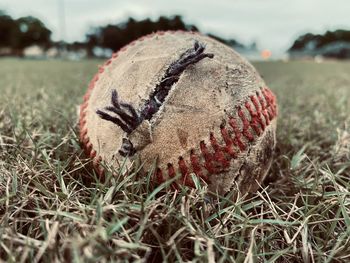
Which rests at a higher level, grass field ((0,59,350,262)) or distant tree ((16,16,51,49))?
grass field ((0,59,350,262))

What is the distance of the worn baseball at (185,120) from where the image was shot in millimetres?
1953

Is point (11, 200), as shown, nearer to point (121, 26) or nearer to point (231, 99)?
point (231, 99)

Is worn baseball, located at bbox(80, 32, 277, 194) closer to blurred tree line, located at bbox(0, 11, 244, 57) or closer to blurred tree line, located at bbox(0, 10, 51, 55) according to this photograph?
blurred tree line, located at bbox(0, 11, 244, 57)

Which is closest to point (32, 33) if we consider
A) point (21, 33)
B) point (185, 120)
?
point (21, 33)

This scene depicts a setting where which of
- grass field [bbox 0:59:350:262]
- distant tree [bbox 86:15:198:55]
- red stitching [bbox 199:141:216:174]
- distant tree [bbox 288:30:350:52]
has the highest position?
red stitching [bbox 199:141:216:174]

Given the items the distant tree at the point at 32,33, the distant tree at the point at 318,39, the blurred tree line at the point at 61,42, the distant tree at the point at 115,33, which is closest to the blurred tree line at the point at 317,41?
the distant tree at the point at 318,39

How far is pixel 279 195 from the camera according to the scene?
223 cm

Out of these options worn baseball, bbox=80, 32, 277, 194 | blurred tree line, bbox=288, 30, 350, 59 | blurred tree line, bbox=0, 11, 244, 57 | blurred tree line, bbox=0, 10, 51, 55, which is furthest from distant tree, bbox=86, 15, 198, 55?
worn baseball, bbox=80, 32, 277, 194

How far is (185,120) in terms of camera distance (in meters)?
1.97

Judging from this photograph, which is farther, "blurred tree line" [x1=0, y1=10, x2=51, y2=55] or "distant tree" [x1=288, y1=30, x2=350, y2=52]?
"distant tree" [x1=288, y1=30, x2=350, y2=52]

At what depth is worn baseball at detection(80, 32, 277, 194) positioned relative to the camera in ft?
6.41

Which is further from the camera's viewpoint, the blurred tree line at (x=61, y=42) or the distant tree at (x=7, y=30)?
the distant tree at (x=7, y=30)

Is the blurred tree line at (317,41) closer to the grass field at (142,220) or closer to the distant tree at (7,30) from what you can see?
the distant tree at (7,30)

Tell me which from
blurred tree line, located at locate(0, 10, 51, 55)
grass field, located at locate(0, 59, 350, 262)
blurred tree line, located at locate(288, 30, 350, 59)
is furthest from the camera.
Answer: blurred tree line, located at locate(288, 30, 350, 59)
